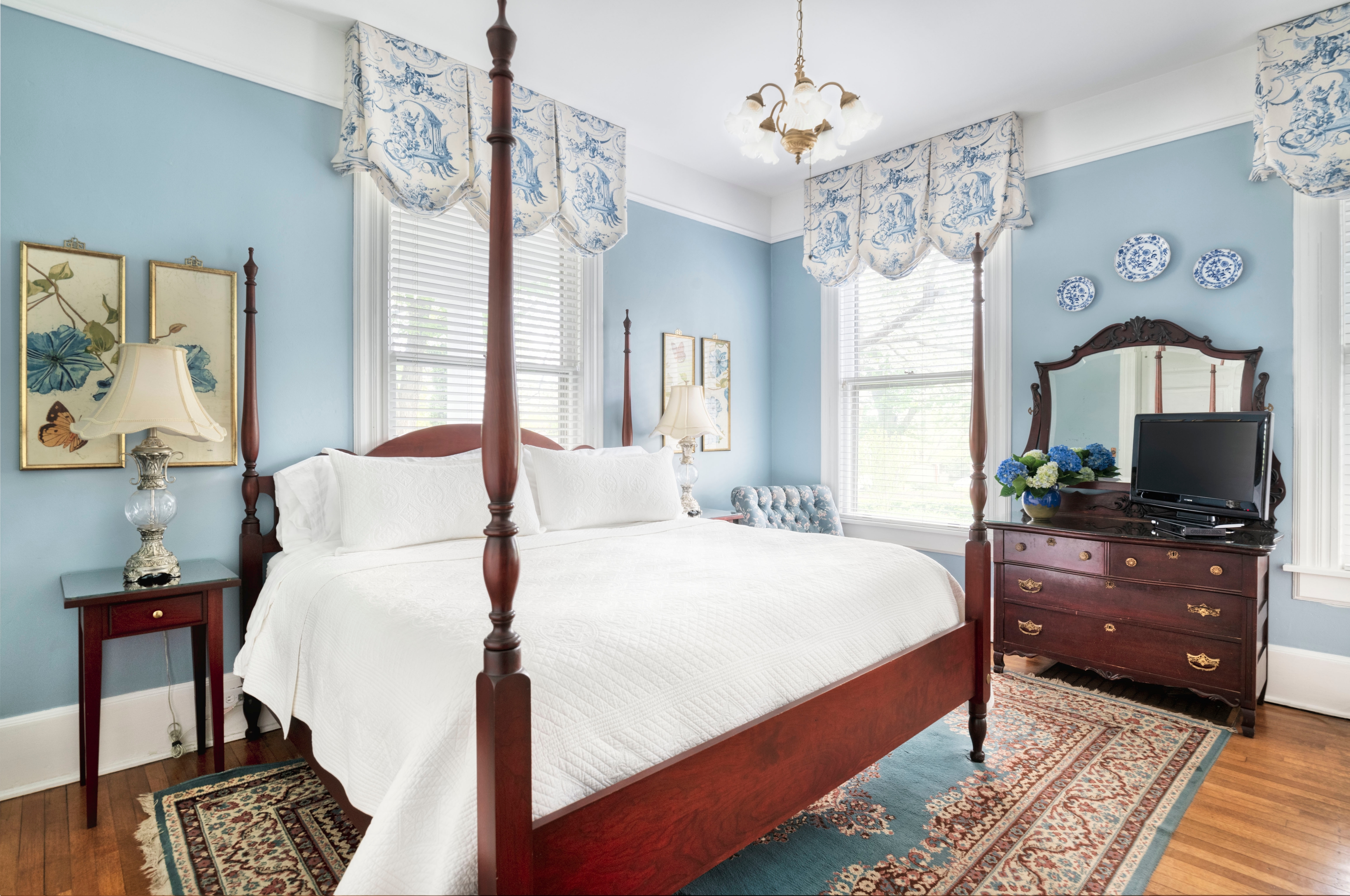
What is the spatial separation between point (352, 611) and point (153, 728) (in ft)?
4.54

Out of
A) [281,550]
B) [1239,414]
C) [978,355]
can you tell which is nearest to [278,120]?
[281,550]

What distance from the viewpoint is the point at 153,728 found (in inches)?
98.7

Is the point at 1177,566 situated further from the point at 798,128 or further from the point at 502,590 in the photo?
the point at 502,590

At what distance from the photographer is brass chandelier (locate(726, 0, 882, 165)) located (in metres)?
2.23

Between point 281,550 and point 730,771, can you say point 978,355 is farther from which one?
point 281,550

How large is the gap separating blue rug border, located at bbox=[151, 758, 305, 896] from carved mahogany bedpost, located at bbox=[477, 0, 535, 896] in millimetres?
1231

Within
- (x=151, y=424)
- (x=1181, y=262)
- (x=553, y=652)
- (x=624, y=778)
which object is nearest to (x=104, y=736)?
(x=151, y=424)

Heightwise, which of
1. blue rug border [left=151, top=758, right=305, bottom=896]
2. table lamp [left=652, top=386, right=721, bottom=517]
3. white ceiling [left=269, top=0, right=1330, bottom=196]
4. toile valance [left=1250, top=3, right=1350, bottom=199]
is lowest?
blue rug border [left=151, top=758, right=305, bottom=896]

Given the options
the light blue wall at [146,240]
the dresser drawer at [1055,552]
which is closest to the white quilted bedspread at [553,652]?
the light blue wall at [146,240]

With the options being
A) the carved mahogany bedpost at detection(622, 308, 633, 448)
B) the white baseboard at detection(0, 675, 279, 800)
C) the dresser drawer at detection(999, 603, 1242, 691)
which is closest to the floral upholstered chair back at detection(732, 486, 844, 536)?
the carved mahogany bedpost at detection(622, 308, 633, 448)

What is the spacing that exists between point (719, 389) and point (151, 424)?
3157mm

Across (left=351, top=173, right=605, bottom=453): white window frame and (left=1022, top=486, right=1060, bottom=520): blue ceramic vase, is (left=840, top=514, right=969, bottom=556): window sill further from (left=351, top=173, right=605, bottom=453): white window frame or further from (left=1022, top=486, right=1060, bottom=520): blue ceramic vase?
(left=351, top=173, right=605, bottom=453): white window frame

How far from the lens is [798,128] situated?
7.22ft

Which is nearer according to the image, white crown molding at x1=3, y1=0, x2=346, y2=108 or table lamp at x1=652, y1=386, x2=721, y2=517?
white crown molding at x1=3, y1=0, x2=346, y2=108
